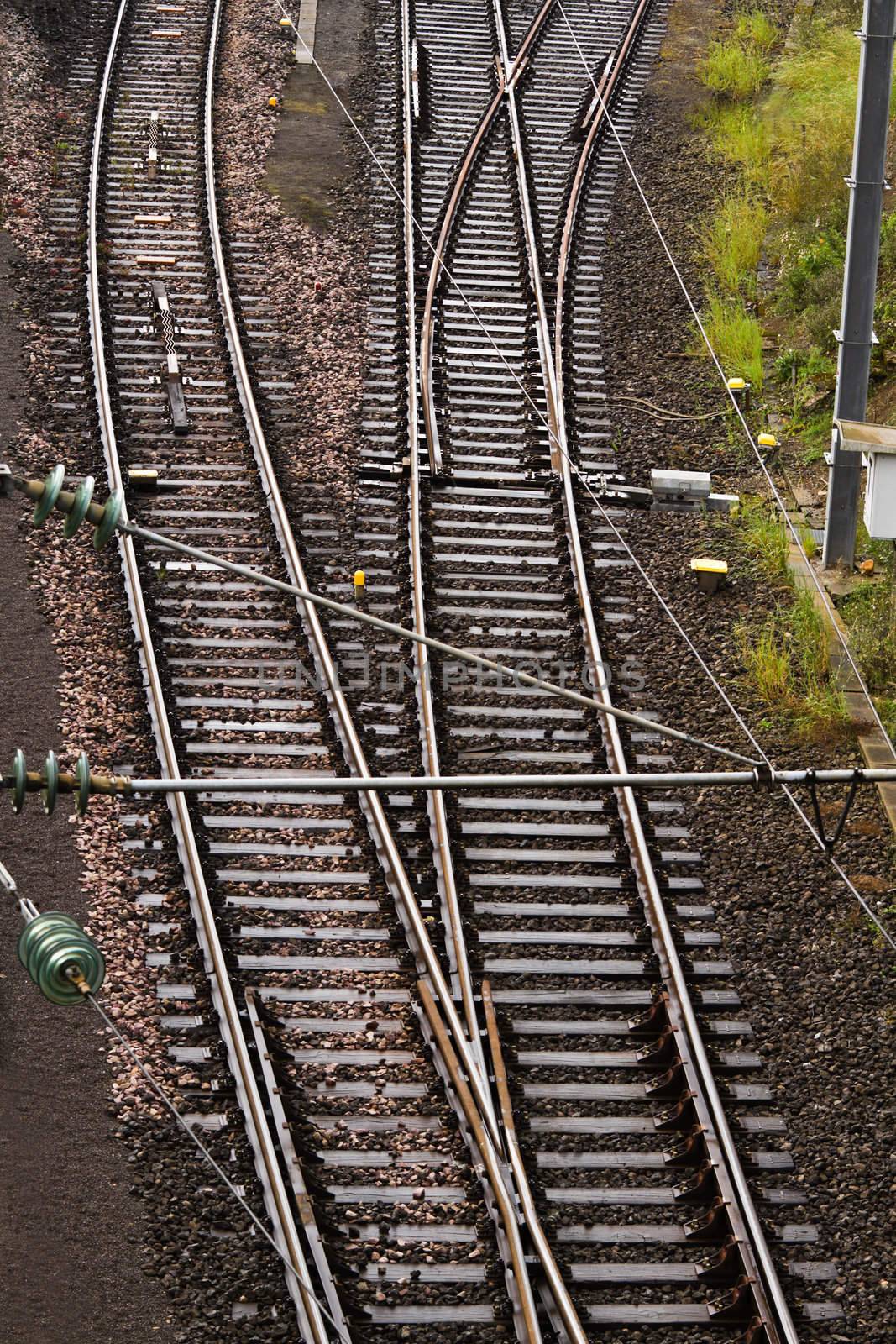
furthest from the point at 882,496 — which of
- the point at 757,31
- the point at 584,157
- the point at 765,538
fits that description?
the point at 757,31

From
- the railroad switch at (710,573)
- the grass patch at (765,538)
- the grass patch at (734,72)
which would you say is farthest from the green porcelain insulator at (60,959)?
the grass patch at (734,72)

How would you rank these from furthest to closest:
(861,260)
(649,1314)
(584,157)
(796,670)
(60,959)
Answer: (584,157), (861,260), (796,670), (649,1314), (60,959)

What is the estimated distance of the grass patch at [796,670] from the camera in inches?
459

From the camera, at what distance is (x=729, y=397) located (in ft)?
52.0

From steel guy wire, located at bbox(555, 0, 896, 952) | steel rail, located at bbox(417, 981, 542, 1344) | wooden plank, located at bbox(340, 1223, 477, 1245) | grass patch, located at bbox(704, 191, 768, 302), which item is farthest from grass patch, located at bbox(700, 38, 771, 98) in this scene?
wooden plank, located at bbox(340, 1223, 477, 1245)

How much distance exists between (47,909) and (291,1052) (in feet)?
5.60

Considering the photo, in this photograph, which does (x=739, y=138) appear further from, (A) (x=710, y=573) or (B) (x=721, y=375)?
(A) (x=710, y=573)

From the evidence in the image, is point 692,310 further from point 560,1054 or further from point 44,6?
point 44,6

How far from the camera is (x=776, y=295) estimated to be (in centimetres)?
1756

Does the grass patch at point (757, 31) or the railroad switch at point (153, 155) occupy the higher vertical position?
the grass patch at point (757, 31)

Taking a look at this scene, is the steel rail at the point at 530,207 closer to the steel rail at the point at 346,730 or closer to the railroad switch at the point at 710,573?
the railroad switch at the point at 710,573

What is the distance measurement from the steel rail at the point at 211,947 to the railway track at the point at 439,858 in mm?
21

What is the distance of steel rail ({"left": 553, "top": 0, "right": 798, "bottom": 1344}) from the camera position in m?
7.85

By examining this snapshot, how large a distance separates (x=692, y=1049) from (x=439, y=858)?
199 cm
